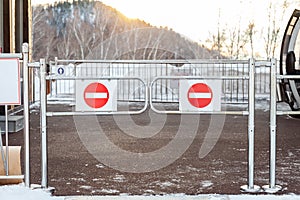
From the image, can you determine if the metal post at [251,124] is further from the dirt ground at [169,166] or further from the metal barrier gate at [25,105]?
the metal barrier gate at [25,105]

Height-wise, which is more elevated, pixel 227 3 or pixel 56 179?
pixel 227 3

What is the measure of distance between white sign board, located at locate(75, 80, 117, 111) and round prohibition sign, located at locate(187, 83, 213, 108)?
0.64 metres

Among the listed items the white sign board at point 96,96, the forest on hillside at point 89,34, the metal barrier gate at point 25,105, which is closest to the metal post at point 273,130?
the white sign board at point 96,96

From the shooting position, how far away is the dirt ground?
14.1 ft

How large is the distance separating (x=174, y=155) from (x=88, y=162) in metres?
1.00

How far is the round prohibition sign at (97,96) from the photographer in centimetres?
427

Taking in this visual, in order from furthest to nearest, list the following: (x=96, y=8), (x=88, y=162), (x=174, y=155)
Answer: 1. (x=96, y=8)
2. (x=174, y=155)
3. (x=88, y=162)

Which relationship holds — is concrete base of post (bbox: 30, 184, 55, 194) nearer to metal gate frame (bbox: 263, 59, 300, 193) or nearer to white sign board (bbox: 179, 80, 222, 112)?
white sign board (bbox: 179, 80, 222, 112)

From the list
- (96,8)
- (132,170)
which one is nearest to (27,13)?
(132,170)

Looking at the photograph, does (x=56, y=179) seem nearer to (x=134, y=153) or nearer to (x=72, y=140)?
(x=134, y=153)

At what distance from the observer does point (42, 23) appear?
89.2 ft

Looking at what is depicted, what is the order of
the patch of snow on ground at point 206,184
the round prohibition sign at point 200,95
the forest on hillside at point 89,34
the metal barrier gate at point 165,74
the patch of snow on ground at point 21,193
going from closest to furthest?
1. the patch of snow on ground at point 21,193
2. the round prohibition sign at point 200,95
3. the patch of snow on ground at point 206,184
4. the metal barrier gate at point 165,74
5. the forest on hillside at point 89,34

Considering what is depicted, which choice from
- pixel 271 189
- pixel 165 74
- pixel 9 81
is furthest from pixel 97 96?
pixel 165 74

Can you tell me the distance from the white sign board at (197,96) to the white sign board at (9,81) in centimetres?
129
